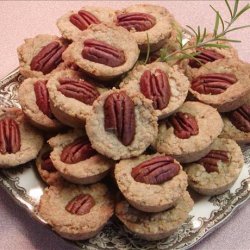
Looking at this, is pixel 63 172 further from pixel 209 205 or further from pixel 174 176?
Answer: pixel 209 205

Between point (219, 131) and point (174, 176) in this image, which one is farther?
point (219, 131)

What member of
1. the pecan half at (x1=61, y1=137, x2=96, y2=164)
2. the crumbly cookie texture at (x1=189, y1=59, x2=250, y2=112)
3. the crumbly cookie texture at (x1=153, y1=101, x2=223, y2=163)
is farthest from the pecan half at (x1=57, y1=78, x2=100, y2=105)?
the crumbly cookie texture at (x1=189, y1=59, x2=250, y2=112)


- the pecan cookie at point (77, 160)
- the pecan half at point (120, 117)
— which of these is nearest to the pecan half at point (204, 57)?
the pecan half at point (120, 117)

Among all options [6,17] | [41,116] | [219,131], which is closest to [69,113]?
[41,116]

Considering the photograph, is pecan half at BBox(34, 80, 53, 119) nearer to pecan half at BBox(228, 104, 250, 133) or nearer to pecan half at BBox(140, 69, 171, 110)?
pecan half at BBox(140, 69, 171, 110)

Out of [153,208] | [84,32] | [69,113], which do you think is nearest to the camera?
[153,208]
